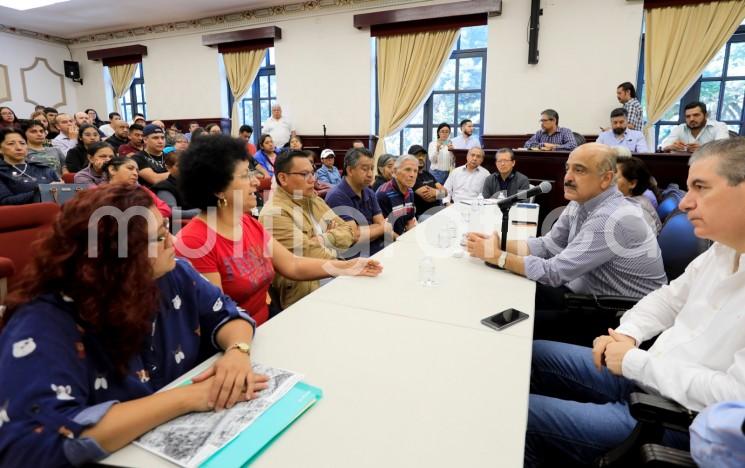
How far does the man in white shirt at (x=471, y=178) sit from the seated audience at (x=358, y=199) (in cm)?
222

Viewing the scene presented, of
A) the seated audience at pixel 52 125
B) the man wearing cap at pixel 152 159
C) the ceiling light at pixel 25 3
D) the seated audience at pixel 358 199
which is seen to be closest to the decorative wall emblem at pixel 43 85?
the ceiling light at pixel 25 3

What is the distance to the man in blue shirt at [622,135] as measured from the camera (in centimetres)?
532

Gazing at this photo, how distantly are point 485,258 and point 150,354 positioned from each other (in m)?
1.45

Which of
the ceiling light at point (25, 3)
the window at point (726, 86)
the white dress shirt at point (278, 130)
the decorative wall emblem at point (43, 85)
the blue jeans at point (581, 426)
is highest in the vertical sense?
the ceiling light at point (25, 3)

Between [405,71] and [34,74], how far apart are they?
8617 millimetres

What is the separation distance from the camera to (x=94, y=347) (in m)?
0.86

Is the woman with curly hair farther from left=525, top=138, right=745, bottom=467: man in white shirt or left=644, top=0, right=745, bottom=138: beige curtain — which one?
left=644, top=0, right=745, bottom=138: beige curtain

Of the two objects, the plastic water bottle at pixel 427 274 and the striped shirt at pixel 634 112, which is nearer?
the plastic water bottle at pixel 427 274

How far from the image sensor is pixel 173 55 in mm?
8992

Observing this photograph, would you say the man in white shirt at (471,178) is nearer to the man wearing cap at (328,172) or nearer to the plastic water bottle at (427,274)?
the man wearing cap at (328,172)

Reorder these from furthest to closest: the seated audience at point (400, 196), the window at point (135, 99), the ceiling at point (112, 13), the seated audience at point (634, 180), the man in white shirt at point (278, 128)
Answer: the window at point (135, 99) < the man in white shirt at point (278, 128) < the ceiling at point (112, 13) < the seated audience at point (400, 196) < the seated audience at point (634, 180)

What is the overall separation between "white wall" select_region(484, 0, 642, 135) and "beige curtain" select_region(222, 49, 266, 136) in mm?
4377

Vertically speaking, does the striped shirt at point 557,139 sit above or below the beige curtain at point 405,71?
below

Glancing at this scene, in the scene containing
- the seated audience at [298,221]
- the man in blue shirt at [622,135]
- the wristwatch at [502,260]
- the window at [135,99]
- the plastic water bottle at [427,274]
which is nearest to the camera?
the plastic water bottle at [427,274]
